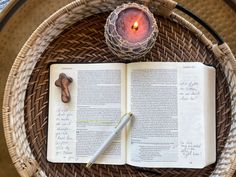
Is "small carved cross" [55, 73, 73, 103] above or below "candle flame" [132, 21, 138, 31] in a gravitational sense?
below

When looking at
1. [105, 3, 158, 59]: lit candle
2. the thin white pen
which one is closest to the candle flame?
[105, 3, 158, 59]: lit candle

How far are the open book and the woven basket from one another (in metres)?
0.02

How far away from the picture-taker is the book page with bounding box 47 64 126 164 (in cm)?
84

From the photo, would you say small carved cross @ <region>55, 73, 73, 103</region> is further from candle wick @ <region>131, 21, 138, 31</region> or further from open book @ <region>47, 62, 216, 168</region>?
candle wick @ <region>131, 21, 138, 31</region>

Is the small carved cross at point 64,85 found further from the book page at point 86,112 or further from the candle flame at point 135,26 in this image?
the candle flame at point 135,26

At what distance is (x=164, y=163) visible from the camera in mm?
830

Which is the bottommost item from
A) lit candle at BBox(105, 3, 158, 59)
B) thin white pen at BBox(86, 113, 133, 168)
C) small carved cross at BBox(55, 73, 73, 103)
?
thin white pen at BBox(86, 113, 133, 168)

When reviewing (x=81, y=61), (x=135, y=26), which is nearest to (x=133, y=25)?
(x=135, y=26)

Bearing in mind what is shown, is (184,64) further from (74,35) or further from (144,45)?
(74,35)

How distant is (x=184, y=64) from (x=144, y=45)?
0.31 ft

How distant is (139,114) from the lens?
0.83 m

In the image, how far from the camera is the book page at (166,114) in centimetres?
83

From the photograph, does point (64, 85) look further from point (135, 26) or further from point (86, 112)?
point (135, 26)

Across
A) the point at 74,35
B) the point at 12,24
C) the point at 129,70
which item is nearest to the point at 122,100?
the point at 129,70
